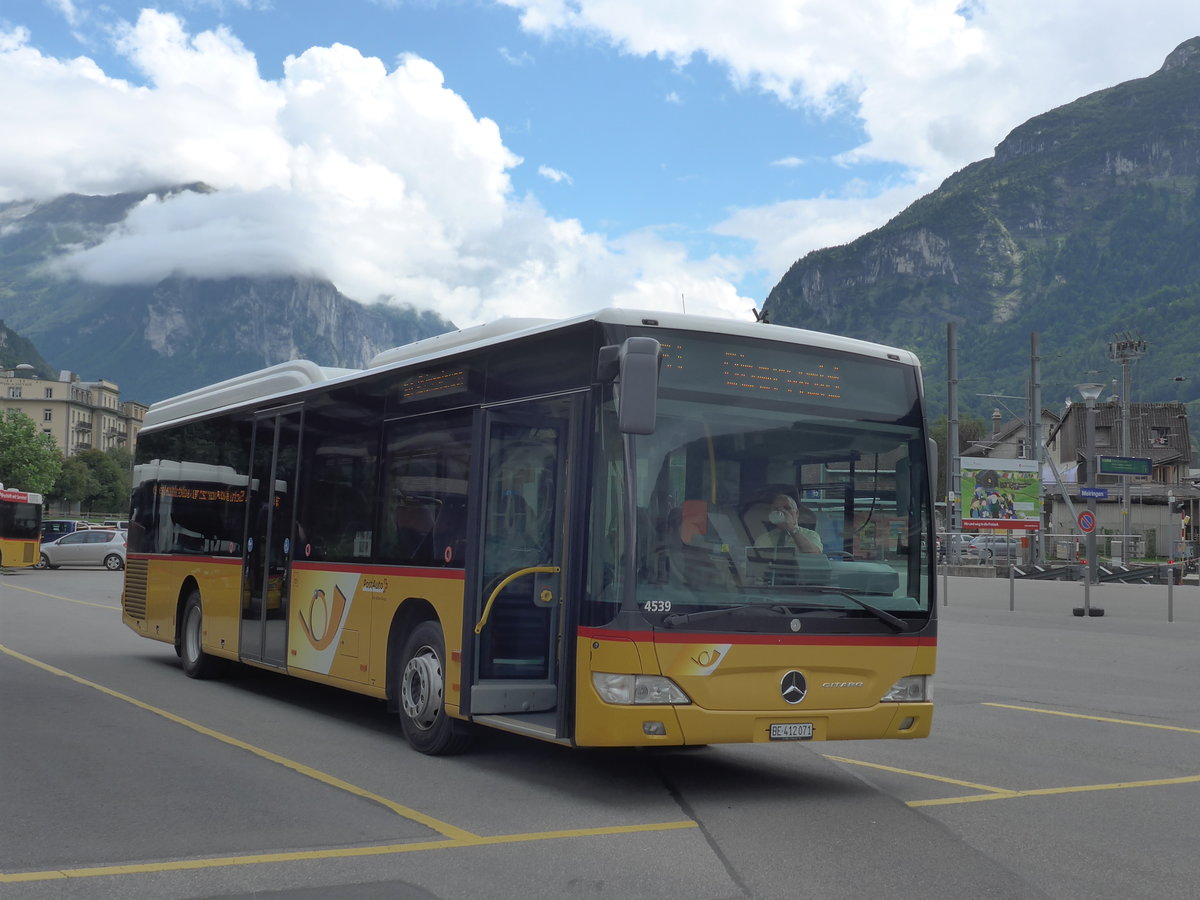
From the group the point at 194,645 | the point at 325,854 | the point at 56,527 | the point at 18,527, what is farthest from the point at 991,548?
the point at 325,854

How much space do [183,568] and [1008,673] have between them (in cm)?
953

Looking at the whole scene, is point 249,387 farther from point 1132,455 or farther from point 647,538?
point 1132,455

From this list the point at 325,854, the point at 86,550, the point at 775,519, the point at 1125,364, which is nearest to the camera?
the point at 325,854

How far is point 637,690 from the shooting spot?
7.55 meters

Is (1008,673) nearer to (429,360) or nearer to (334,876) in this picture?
(429,360)

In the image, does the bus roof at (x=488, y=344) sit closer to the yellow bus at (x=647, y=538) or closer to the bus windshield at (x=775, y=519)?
the yellow bus at (x=647, y=538)

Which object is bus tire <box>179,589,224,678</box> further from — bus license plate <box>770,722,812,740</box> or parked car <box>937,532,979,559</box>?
parked car <box>937,532,979,559</box>

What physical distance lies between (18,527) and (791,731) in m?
42.7

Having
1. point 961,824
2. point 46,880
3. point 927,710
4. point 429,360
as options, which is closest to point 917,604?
point 927,710

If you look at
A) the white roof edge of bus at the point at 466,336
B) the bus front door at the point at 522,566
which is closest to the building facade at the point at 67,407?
the white roof edge of bus at the point at 466,336

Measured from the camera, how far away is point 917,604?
27.5ft

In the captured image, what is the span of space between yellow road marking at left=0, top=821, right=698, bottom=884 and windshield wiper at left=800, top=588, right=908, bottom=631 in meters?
1.67

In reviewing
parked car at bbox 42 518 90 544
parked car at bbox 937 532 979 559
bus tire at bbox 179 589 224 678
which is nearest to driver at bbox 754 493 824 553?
bus tire at bbox 179 589 224 678

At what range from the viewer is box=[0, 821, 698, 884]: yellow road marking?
593 cm
